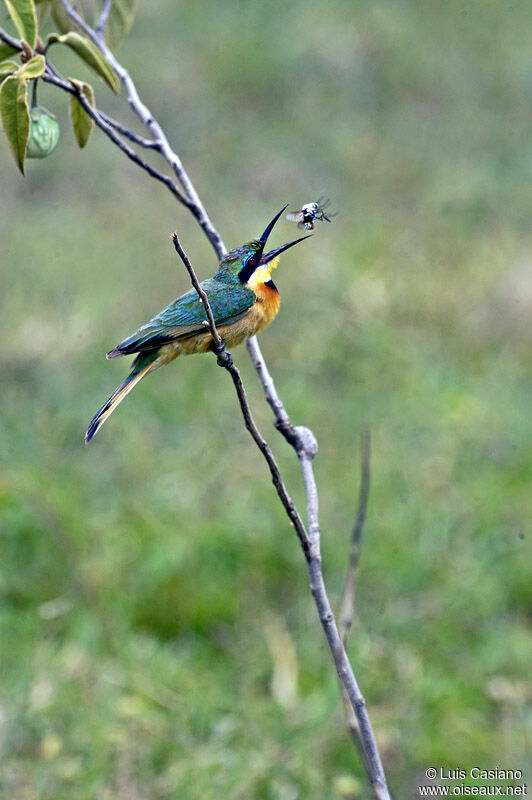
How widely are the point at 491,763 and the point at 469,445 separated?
6.22 feet

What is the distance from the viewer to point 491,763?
113 inches

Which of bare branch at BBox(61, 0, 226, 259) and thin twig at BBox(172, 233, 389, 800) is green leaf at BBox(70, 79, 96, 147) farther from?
thin twig at BBox(172, 233, 389, 800)

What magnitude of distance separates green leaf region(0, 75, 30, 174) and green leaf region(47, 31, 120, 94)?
0.18m

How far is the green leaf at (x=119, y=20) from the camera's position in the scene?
185cm

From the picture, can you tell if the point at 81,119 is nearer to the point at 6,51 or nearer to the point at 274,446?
the point at 6,51

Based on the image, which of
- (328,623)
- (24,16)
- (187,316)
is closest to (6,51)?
(24,16)

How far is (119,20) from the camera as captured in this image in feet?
6.19

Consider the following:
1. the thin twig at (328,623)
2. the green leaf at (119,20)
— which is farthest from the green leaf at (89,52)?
the thin twig at (328,623)

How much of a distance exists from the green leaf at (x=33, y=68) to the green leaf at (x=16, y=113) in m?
0.01

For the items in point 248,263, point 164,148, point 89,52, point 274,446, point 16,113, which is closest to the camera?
point 16,113

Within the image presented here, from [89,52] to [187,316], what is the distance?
49 centimetres

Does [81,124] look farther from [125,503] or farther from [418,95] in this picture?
[418,95]

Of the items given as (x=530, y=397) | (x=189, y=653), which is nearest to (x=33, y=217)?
(x=530, y=397)

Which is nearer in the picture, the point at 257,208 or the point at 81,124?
the point at 81,124
